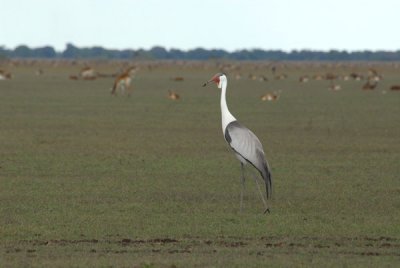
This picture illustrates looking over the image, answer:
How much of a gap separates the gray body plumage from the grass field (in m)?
0.60

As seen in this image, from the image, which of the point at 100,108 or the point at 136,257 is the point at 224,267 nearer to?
the point at 136,257

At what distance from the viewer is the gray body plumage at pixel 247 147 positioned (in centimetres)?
1377

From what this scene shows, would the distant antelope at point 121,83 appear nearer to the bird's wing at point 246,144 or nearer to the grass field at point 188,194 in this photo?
the grass field at point 188,194

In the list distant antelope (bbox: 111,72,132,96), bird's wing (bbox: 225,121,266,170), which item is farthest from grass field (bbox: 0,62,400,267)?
distant antelope (bbox: 111,72,132,96)

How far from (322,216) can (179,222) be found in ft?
5.85

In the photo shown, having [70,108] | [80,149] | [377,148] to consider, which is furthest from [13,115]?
[377,148]

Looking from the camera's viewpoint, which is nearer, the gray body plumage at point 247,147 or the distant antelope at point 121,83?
the gray body plumage at point 247,147

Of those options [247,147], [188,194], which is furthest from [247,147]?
[188,194]

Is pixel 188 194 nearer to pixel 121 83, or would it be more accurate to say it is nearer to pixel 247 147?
pixel 247 147

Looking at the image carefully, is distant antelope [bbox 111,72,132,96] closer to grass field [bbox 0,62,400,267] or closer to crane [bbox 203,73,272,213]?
grass field [bbox 0,62,400,267]

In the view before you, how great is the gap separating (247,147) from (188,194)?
6.63 feet

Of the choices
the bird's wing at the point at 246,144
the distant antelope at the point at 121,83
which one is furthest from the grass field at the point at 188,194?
the distant antelope at the point at 121,83

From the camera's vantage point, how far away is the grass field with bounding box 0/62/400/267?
36.7 feet

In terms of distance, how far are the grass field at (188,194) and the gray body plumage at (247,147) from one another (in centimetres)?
60
